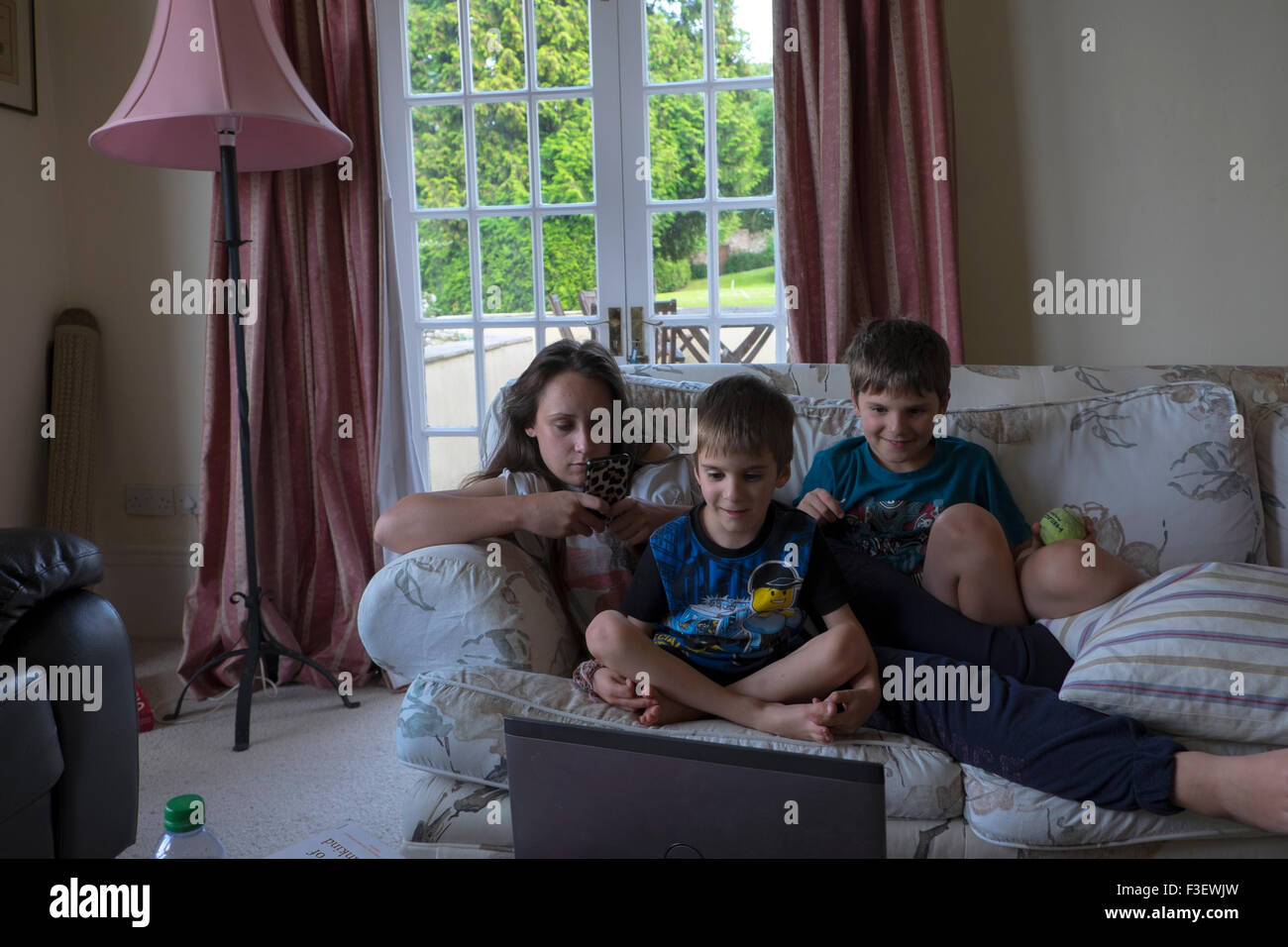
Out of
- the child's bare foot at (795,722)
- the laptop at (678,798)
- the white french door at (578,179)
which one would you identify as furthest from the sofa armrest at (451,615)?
the white french door at (578,179)

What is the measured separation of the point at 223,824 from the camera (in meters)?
1.99

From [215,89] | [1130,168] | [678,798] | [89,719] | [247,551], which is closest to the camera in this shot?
[678,798]

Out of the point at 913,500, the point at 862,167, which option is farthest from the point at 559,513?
the point at 862,167

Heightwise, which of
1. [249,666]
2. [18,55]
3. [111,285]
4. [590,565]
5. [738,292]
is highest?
[18,55]

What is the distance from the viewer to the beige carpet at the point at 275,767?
1998 millimetres

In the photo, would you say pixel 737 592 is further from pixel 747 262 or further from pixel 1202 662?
Result: pixel 747 262

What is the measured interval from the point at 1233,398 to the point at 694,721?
1.13 metres

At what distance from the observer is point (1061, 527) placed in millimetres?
1575

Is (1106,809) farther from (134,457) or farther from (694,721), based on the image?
(134,457)

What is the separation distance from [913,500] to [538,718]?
77 centimetres

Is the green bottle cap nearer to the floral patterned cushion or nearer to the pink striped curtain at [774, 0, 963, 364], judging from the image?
the floral patterned cushion

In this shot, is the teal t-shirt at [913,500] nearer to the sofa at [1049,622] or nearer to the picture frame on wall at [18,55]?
the sofa at [1049,622]

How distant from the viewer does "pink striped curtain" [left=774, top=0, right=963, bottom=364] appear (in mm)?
2453

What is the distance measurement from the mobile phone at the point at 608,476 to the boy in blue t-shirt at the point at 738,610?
0.50ft
